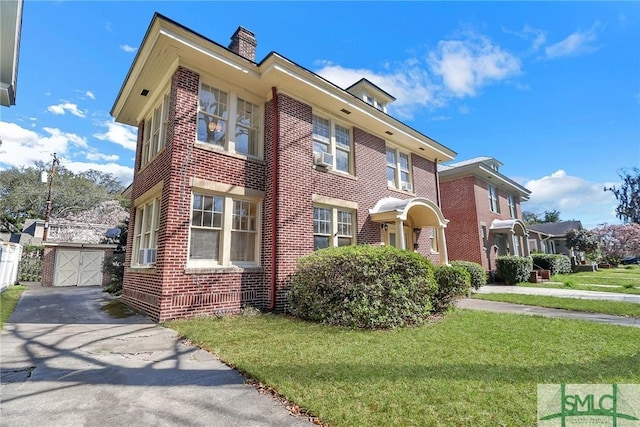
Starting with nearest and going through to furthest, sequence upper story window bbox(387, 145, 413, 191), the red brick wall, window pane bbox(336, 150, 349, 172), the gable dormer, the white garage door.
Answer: the red brick wall
window pane bbox(336, 150, 349, 172)
upper story window bbox(387, 145, 413, 191)
the gable dormer
the white garage door

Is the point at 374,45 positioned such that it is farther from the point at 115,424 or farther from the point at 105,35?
the point at 115,424

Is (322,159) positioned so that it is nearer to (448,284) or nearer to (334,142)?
(334,142)

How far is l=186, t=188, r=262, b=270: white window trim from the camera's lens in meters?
7.45

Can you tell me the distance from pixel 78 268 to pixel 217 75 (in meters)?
16.6

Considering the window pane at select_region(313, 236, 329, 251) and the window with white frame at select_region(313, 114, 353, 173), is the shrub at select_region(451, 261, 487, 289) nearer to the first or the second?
the window pane at select_region(313, 236, 329, 251)

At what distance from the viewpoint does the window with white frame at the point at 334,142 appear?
1018 centimetres

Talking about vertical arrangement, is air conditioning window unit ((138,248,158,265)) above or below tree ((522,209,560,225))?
below

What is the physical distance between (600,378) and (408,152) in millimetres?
11559

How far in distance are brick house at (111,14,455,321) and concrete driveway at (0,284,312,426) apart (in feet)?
6.07

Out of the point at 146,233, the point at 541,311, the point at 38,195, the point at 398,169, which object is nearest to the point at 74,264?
the point at 146,233

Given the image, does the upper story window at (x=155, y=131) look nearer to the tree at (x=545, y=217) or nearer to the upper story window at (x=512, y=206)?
the upper story window at (x=512, y=206)

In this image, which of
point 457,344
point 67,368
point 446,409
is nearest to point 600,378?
point 457,344

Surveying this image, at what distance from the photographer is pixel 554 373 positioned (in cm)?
364

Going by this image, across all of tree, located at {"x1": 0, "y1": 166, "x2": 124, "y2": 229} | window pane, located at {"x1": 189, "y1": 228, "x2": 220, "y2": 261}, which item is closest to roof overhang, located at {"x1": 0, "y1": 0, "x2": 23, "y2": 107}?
window pane, located at {"x1": 189, "y1": 228, "x2": 220, "y2": 261}
